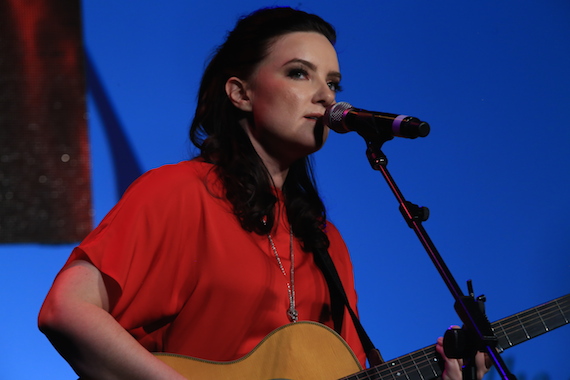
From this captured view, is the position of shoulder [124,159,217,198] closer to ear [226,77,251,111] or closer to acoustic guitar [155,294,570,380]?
ear [226,77,251,111]

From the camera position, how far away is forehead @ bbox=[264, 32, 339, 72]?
190cm

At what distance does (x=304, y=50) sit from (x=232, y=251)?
64 centimetres

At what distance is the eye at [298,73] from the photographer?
6.19ft

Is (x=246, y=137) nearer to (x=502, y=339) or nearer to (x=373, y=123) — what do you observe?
(x=373, y=123)

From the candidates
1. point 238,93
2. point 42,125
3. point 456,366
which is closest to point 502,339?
point 456,366

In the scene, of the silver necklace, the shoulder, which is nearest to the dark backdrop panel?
the shoulder

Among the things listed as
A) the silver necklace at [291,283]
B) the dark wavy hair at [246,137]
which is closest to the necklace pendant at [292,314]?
the silver necklace at [291,283]

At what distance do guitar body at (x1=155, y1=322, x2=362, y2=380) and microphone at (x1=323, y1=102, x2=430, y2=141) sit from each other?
538mm

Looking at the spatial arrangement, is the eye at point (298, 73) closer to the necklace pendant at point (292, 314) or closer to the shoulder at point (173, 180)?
the shoulder at point (173, 180)

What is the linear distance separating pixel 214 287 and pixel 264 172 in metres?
0.43

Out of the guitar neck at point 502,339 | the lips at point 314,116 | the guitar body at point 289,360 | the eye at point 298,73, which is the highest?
the eye at point 298,73

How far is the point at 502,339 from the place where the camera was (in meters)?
1.68

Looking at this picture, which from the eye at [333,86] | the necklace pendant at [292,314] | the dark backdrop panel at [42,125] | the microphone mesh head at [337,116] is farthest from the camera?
the dark backdrop panel at [42,125]

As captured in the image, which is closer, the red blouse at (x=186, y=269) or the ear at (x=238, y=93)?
the red blouse at (x=186, y=269)
